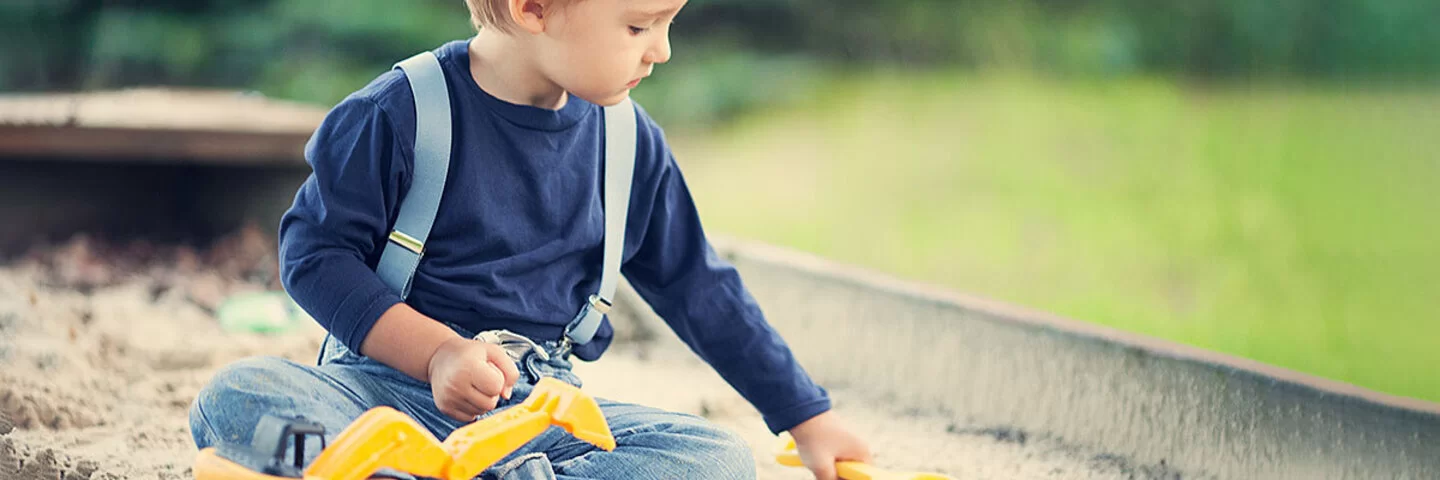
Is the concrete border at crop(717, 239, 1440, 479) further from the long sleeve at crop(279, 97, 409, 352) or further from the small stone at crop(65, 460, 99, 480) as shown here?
the small stone at crop(65, 460, 99, 480)

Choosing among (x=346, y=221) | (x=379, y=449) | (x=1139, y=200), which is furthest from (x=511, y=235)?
(x=1139, y=200)

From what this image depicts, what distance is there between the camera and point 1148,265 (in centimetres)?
288

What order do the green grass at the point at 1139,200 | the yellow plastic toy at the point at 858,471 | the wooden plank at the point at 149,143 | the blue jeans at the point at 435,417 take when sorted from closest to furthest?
the blue jeans at the point at 435,417 < the yellow plastic toy at the point at 858,471 < the wooden plank at the point at 149,143 < the green grass at the point at 1139,200

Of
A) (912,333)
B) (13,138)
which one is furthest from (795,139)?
(912,333)

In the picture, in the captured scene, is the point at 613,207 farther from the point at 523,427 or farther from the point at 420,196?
the point at 523,427

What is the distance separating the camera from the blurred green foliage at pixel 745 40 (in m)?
3.48

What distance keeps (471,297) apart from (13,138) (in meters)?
1.59

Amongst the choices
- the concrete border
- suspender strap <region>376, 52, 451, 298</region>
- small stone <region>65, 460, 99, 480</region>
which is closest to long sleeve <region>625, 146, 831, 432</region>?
suspender strap <region>376, 52, 451, 298</region>

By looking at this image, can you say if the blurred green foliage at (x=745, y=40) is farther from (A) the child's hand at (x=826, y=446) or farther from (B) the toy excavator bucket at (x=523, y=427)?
(B) the toy excavator bucket at (x=523, y=427)

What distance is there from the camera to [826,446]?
1.07 meters

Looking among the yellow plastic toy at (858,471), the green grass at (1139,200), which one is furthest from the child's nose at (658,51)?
the green grass at (1139,200)

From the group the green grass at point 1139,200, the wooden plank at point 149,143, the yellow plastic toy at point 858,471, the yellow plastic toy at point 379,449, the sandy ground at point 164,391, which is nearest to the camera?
the yellow plastic toy at point 379,449

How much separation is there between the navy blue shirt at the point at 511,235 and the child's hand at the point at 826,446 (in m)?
0.01

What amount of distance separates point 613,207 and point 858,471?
0.90 feet
